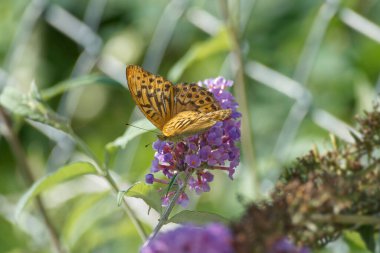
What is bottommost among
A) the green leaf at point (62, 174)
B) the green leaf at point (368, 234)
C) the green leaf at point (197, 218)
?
the green leaf at point (62, 174)

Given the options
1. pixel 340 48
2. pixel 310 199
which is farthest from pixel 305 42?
pixel 310 199

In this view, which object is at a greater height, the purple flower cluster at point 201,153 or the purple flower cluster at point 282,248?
the purple flower cluster at point 282,248

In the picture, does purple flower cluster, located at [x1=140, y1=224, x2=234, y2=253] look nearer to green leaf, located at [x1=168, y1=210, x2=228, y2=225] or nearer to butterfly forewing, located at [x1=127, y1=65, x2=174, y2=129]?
green leaf, located at [x1=168, y1=210, x2=228, y2=225]

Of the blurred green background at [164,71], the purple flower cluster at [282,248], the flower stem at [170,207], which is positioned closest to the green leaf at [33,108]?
the flower stem at [170,207]

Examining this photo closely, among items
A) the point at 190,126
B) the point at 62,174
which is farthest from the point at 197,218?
the point at 62,174

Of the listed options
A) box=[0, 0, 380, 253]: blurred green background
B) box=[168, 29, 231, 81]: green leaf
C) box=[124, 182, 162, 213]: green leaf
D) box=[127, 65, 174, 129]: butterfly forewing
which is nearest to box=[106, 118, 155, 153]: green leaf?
box=[127, 65, 174, 129]: butterfly forewing

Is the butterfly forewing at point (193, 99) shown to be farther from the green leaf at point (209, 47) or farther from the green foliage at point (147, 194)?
the green leaf at point (209, 47)
